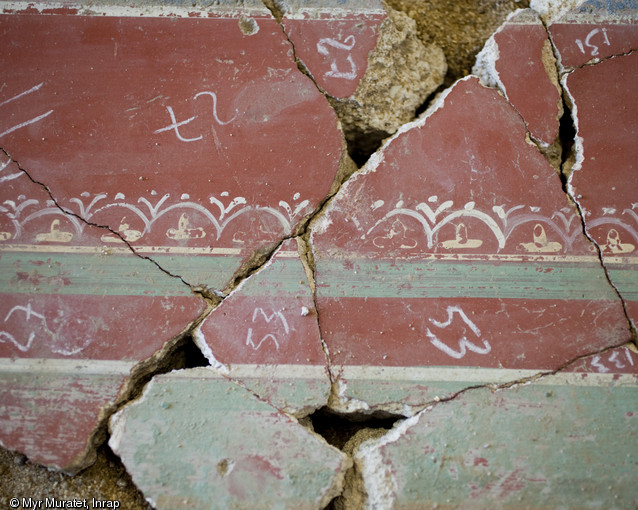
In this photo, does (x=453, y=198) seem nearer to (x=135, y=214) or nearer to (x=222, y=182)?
(x=222, y=182)

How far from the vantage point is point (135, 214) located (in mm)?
1669

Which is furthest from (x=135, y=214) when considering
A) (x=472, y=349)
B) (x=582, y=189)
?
(x=582, y=189)

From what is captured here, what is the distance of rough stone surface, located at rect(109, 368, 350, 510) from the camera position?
1.53 meters

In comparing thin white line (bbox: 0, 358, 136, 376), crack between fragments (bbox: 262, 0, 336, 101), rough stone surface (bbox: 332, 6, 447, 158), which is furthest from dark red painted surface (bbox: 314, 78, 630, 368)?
thin white line (bbox: 0, 358, 136, 376)

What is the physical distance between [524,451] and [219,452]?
0.99 meters

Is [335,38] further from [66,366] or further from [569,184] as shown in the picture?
[66,366]

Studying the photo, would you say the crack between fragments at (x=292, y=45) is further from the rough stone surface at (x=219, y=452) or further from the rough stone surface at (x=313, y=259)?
the rough stone surface at (x=219, y=452)

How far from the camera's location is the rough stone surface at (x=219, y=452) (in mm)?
1534

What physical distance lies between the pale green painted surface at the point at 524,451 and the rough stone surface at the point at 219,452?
270mm

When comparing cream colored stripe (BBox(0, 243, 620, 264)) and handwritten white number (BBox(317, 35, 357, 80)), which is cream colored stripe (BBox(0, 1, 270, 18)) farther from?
cream colored stripe (BBox(0, 243, 620, 264))

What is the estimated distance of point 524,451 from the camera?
1.55 metres

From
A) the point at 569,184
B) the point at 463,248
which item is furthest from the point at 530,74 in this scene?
the point at 463,248

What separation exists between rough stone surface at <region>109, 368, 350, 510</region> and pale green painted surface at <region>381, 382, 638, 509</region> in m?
0.27

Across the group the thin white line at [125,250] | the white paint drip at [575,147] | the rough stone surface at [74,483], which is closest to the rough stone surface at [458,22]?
the white paint drip at [575,147]
